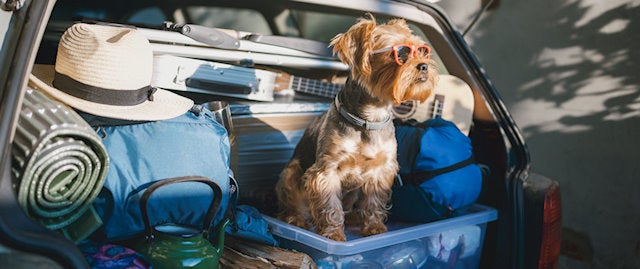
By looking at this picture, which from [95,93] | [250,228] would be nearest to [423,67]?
[250,228]

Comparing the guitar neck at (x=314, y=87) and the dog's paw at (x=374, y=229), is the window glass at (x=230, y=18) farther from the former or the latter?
the dog's paw at (x=374, y=229)

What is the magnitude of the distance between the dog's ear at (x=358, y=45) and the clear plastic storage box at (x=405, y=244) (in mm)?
702

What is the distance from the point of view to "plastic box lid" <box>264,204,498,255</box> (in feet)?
7.11

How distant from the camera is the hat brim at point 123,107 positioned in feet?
5.67

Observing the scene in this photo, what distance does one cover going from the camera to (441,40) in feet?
8.06

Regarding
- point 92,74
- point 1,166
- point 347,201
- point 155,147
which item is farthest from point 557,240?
point 1,166

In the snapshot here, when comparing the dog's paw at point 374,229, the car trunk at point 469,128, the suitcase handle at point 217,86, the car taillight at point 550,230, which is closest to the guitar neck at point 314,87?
the car trunk at point 469,128

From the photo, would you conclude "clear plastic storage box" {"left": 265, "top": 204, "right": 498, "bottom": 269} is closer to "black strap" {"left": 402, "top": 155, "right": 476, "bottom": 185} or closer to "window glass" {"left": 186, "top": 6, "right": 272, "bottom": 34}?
"black strap" {"left": 402, "top": 155, "right": 476, "bottom": 185}

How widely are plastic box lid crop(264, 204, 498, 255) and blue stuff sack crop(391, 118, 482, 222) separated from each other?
0.08 meters

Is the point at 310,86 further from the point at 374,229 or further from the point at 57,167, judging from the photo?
the point at 57,167

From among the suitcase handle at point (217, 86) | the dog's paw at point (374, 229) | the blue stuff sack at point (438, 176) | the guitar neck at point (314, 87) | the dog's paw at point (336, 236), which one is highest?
the suitcase handle at point (217, 86)

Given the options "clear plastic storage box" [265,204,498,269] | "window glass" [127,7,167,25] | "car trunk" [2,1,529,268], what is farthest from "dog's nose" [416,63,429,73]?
"window glass" [127,7,167,25]

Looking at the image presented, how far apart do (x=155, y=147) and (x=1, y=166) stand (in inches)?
27.8

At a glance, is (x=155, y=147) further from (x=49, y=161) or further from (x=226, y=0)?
(x=226, y=0)
